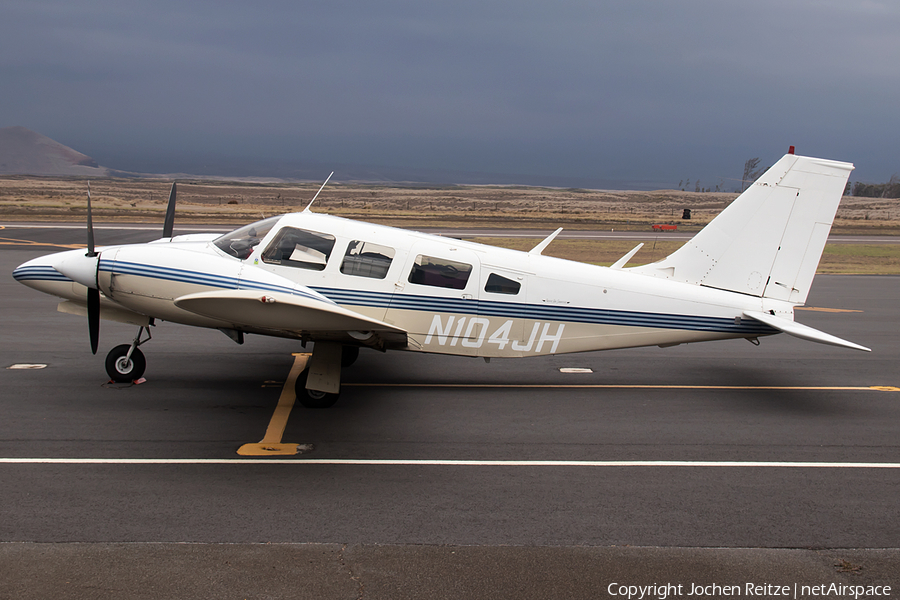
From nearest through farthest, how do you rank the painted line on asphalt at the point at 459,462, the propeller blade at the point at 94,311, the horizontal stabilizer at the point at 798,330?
the painted line on asphalt at the point at 459,462, the horizontal stabilizer at the point at 798,330, the propeller blade at the point at 94,311

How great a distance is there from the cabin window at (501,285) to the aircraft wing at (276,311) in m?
1.71

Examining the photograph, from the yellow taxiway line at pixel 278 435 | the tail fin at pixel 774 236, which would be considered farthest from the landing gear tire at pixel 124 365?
the tail fin at pixel 774 236

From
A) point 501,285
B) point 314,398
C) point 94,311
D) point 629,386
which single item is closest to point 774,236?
point 629,386

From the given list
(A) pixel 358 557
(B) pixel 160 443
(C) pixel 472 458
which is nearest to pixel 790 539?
(C) pixel 472 458

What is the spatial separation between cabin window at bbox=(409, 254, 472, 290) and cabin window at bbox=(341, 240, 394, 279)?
1.35 ft

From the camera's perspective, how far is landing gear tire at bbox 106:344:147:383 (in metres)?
9.83

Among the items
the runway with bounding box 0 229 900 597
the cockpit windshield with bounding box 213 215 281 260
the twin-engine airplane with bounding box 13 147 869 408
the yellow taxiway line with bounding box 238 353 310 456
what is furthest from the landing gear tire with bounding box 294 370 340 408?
the cockpit windshield with bounding box 213 215 281 260

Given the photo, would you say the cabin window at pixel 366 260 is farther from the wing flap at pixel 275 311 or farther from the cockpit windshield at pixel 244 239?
the cockpit windshield at pixel 244 239

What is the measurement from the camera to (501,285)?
9.36 metres

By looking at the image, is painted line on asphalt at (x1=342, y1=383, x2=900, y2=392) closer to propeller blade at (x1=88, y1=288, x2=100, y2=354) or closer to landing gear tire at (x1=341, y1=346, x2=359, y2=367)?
landing gear tire at (x1=341, y1=346, x2=359, y2=367)

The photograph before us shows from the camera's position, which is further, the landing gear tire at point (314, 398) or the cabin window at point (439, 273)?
the cabin window at point (439, 273)

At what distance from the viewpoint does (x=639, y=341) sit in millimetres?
9688

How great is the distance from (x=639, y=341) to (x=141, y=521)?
6976 mm

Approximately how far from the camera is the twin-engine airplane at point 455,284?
27.7 ft
